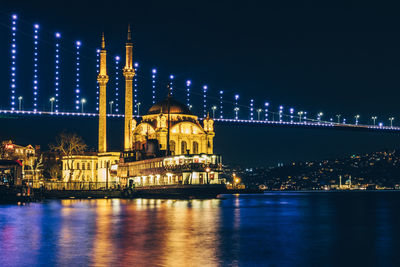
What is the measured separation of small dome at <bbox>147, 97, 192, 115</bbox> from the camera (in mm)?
106000

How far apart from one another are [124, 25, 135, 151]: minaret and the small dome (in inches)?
285

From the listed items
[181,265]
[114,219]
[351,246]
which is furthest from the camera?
[114,219]

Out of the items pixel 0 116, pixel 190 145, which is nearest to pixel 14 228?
pixel 0 116

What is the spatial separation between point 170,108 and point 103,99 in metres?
11.3

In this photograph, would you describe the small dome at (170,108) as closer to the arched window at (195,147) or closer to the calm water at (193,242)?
the arched window at (195,147)

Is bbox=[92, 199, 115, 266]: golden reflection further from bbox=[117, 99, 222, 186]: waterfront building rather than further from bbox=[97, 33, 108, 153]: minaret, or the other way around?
bbox=[97, 33, 108, 153]: minaret

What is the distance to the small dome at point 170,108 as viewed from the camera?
106 meters

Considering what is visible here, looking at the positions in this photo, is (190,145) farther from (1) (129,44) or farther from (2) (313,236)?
(2) (313,236)

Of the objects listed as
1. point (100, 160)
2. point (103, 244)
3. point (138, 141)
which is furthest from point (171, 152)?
point (103, 244)

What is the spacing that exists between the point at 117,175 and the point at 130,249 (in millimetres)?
79098

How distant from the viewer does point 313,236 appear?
82.6ft

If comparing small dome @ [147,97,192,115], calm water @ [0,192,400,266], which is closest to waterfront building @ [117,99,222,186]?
small dome @ [147,97,192,115]

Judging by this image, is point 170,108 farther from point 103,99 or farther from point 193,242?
point 193,242

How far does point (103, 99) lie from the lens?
333ft
